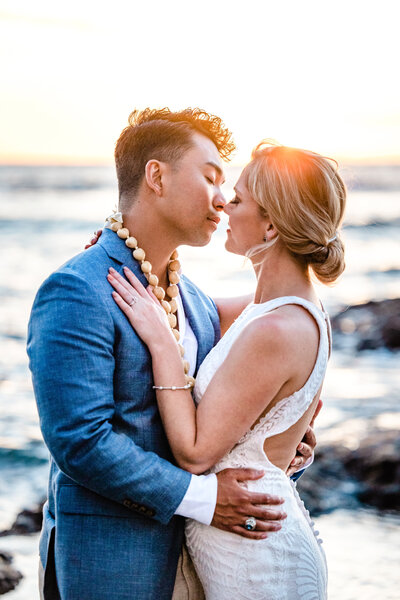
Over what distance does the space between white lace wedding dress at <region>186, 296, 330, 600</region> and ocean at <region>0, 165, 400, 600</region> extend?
73 centimetres

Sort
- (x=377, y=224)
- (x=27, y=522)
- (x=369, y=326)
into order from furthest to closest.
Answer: (x=377, y=224) < (x=369, y=326) < (x=27, y=522)

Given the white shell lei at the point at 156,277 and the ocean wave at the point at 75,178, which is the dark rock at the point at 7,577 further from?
the ocean wave at the point at 75,178

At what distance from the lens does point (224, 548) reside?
8.57ft

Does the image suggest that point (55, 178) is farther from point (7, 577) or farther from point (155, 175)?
point (155, 175)

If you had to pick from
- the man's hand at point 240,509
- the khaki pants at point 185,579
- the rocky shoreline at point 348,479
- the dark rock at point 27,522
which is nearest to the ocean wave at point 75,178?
the rocky shoreline at point 348,479

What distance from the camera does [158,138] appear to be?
298 cm

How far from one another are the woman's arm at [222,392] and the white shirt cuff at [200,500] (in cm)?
4

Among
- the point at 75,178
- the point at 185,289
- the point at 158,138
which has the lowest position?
the point at 75,178

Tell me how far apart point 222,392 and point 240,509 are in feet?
1.29

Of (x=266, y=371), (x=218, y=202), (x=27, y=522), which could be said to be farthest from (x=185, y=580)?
(x=27, y=522)

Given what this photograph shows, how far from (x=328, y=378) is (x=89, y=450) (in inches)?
277

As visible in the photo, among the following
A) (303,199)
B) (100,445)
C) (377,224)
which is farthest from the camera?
(377,224)

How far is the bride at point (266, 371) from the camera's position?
253 cm

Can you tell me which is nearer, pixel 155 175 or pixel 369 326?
pixel 155 175
